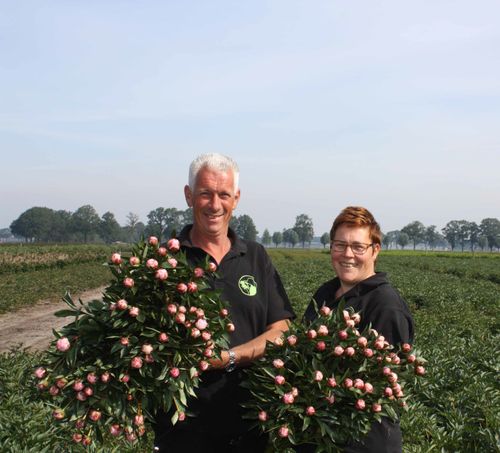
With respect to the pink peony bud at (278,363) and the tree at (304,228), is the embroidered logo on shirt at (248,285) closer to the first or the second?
the pink peony bud at (278,363)

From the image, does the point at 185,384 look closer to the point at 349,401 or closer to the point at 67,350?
the point at 67,350

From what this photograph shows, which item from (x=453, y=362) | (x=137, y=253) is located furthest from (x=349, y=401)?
(x=453, y=362)

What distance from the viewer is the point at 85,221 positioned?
168125 mm

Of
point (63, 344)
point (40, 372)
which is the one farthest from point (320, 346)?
point (40, 372)

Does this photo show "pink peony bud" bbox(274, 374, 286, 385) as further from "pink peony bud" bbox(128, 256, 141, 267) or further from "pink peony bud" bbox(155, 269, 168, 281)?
"pink peony bud" bbox(128, 256, 141, 267)

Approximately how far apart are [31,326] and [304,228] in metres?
183

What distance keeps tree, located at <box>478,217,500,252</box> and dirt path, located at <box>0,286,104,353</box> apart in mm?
180440

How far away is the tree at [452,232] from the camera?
185 m

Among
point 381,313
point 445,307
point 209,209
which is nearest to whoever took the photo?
point 381,313

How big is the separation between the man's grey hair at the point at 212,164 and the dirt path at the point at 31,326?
9.29 m

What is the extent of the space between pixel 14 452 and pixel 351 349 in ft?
12.3

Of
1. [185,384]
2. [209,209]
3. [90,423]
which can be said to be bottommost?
[90,423]

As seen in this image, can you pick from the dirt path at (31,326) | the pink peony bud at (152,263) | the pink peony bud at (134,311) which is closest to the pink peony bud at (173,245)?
the pink peony bud at (152,263)

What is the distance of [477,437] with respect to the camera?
579 cm
